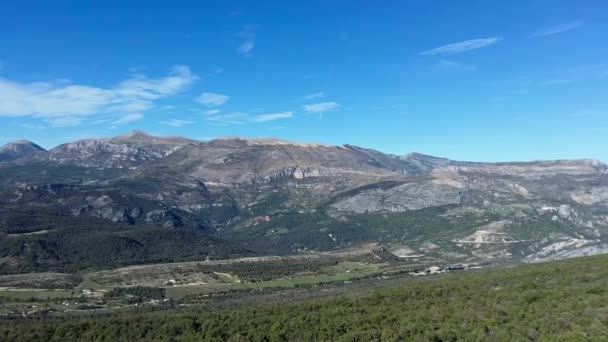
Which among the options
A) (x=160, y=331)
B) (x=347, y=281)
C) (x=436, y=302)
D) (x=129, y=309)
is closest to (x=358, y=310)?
(x=436, y=302)

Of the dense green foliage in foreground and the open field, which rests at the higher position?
the dense green foliage in foreground

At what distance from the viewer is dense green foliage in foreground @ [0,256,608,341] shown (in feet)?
183

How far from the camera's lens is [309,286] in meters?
180

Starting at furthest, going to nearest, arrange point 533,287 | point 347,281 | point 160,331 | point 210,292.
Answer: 1. point 347,281
2. point 210,292
3. point 160,331
4. point 533,287

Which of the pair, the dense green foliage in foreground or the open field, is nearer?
the dense green foliage in foreground

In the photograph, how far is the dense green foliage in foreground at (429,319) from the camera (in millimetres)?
55688

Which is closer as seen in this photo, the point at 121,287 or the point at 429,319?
the point at 429,319

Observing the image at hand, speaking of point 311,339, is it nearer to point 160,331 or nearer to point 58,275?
point 160,331

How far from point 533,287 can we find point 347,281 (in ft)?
388

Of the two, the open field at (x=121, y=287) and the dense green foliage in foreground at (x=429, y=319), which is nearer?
the dense green foliage in foreground at (x=429, y=319)

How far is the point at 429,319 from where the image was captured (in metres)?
65.6

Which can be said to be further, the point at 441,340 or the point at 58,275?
the point at 58,275

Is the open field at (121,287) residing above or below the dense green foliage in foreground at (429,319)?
below

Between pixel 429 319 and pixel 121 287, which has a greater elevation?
pixel 429 319
